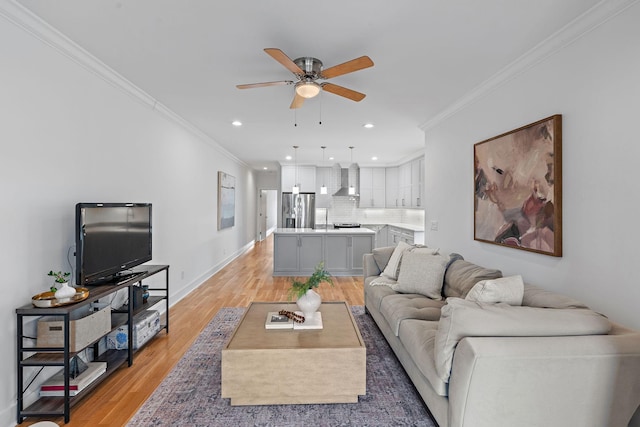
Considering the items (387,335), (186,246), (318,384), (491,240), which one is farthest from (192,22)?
(186,246)

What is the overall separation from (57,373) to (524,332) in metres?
3.09

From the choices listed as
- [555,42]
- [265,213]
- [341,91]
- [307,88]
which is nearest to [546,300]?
[555,42]

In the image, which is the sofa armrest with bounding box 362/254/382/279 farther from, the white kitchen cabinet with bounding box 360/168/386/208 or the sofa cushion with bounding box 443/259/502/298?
the white kitchen cabinet with bounding box 360/168/386/208

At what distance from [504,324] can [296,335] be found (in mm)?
1362

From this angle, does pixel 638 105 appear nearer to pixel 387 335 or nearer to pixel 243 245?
pixel 387 335

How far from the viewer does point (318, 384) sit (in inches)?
83.4

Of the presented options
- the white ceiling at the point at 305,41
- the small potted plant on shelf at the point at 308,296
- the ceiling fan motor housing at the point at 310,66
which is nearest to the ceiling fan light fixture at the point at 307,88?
the ceiling fan motor housing at the point at 310,66

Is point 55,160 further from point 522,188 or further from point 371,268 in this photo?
point 522,188

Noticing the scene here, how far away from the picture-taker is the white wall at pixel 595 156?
1.86m

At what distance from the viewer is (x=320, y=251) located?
6.30m

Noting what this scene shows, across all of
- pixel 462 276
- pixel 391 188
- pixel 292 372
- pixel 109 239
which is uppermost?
pixel 391 188

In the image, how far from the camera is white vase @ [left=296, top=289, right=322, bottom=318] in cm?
259

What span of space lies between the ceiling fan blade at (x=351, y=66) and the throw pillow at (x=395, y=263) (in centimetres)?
215

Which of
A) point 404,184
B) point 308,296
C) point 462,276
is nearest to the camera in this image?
point 308,296
